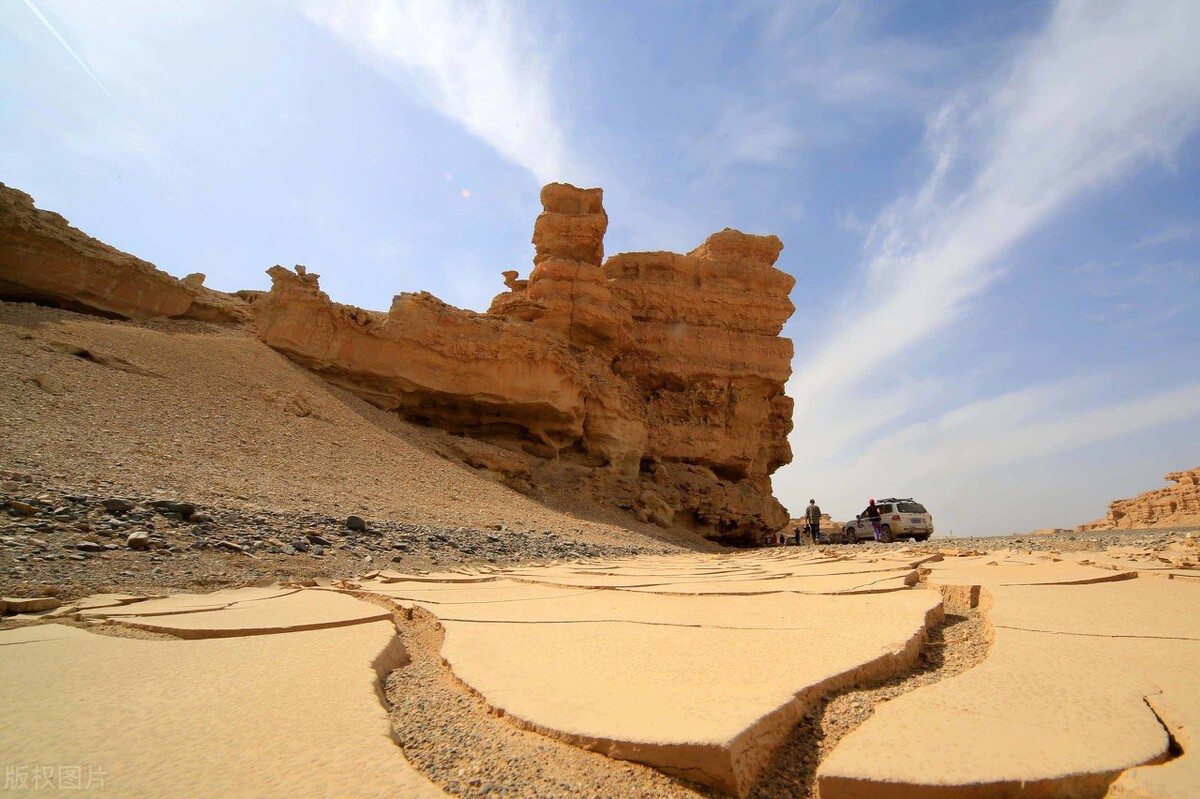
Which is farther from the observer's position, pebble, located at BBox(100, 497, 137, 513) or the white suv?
the white suv

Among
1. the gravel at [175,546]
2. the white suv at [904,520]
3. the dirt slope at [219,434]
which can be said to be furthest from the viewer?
the white suv at [904,520]

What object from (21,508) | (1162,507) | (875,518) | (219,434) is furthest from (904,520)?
(1162,507)

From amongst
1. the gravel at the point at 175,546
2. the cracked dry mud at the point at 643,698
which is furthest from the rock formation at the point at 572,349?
the cracked dry mud at the point at 643,698

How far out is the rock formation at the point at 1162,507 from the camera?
25453 millimetres

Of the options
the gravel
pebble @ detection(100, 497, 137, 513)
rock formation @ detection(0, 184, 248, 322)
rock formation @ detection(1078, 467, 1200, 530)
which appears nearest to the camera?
the gravel

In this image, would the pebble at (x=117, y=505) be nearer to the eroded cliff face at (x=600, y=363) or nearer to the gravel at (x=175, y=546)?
the gravel at (x=175, y=546)

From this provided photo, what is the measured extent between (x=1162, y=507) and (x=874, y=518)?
2016 cm

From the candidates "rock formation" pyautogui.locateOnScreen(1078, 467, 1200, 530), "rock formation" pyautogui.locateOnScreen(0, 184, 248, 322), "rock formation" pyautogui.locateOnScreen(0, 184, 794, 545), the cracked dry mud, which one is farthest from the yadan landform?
"rock formation" pyautogui.locateOnScreen(1078, 467, 1200, 530)

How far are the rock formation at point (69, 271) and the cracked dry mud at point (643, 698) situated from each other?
44.4 feet

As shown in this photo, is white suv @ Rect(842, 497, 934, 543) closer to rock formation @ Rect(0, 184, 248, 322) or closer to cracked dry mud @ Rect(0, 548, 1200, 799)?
cracked dry mud @ Rect(0, 548, 1200, 799)

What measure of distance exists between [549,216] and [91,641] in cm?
1750

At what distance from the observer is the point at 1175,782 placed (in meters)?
0.92

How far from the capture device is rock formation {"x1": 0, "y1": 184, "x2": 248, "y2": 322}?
1175cm

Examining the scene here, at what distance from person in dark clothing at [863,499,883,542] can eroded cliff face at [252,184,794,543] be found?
116 inches
